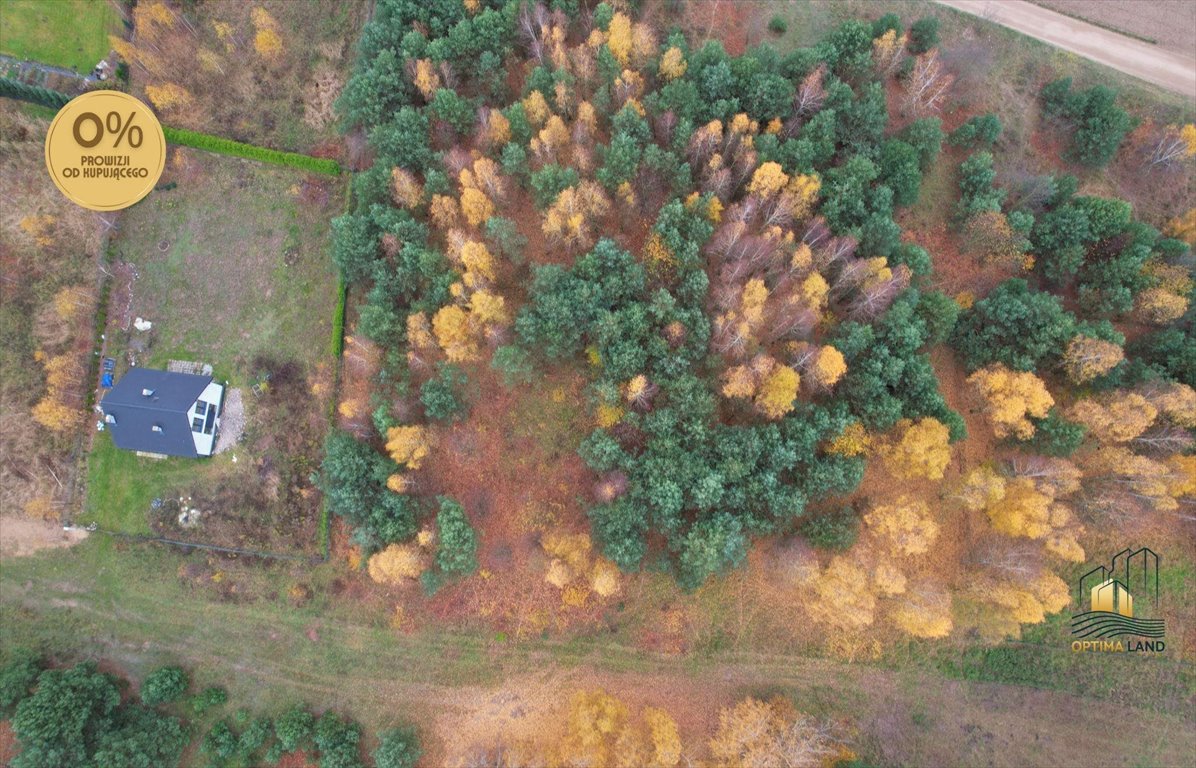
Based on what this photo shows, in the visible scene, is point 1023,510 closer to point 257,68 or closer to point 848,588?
point 848,588

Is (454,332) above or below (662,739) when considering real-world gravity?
above

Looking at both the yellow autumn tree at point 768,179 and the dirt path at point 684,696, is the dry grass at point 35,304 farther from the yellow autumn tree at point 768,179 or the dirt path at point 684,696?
the yellow autumn tree at point 768,179

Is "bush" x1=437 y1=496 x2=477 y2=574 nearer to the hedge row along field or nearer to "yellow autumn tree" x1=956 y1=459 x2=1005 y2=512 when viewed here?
the hedge row along field

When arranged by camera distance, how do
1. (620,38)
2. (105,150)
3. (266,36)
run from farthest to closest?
(266,36) → (105,150) → (620,38)

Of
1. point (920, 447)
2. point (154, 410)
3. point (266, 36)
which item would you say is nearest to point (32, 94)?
point (266, 36)

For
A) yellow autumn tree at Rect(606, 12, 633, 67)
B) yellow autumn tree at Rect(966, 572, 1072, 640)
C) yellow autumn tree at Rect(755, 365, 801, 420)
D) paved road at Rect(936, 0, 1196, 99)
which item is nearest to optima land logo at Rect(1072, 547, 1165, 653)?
yellow autumn tree at Rect(966, 572, 1072, 640)

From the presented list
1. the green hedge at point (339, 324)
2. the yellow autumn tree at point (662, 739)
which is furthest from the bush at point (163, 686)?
the yellow autumn tree at point (662, 739)
